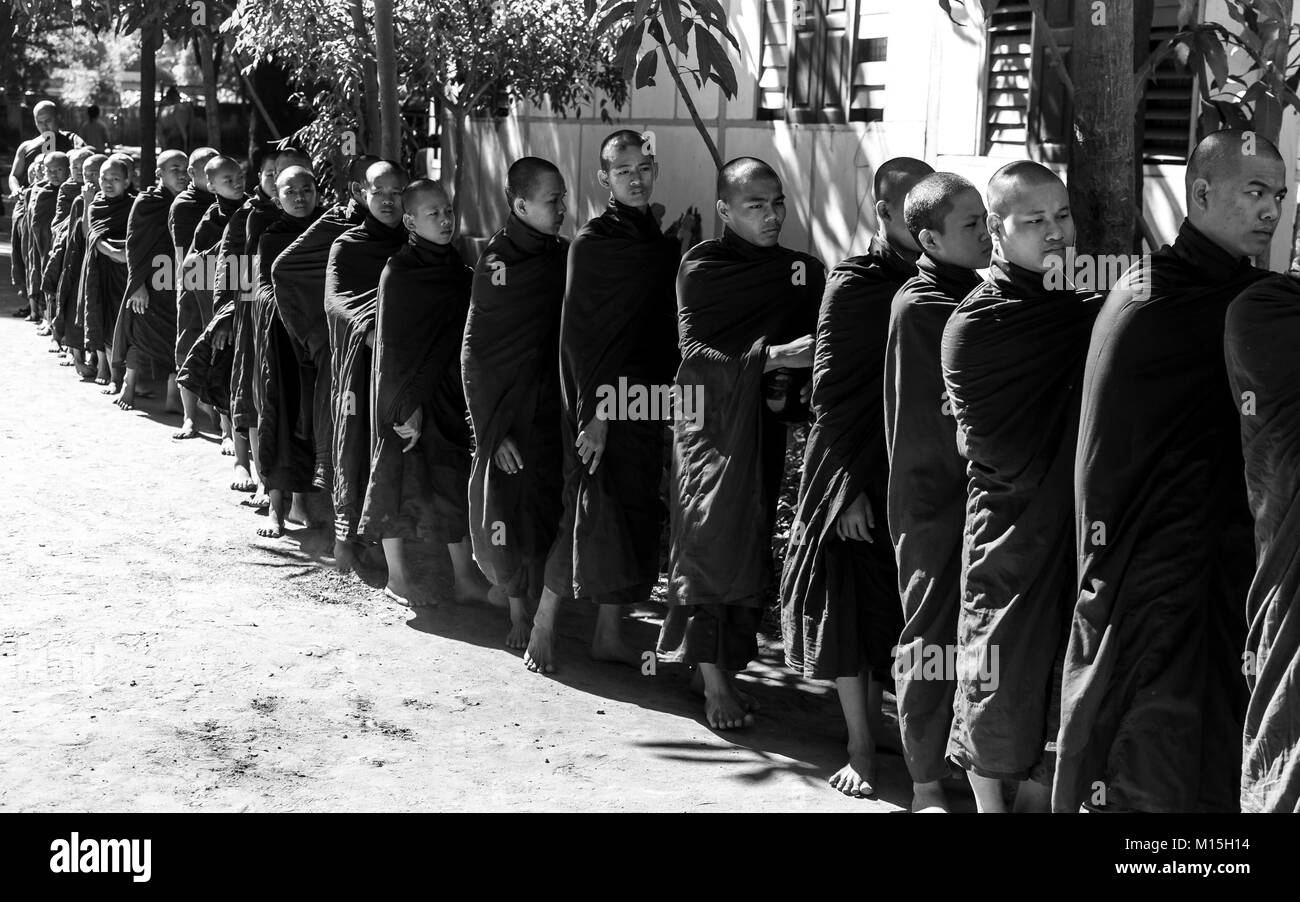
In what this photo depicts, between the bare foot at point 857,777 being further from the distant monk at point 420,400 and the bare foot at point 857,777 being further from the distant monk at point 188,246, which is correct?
the distant monk at point 188,246

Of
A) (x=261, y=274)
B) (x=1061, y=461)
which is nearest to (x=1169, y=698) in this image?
(x=1061, y=461)

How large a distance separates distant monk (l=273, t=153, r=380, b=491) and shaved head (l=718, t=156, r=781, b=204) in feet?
9.66

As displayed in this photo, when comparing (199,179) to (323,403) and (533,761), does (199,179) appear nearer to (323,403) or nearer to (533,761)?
(323,403)

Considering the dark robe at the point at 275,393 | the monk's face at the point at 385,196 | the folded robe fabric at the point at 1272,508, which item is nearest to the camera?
the folded robe fabric at the point at 1272,508

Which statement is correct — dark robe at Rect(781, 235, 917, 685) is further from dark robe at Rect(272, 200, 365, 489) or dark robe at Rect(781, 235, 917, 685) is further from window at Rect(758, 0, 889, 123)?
window at Rect(758, 0, 889, 123)

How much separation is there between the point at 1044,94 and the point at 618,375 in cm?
369

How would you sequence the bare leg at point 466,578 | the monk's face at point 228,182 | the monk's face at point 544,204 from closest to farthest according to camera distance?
1. the monk's face at point 544,204
2. the bare leg at point 466,578
3. the monk's face at point 228,182

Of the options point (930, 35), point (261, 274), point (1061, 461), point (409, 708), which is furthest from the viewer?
point (930, 35)

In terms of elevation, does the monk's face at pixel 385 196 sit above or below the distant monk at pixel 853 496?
above

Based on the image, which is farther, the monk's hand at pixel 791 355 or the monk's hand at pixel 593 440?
the monk's hand at pixel 593 440

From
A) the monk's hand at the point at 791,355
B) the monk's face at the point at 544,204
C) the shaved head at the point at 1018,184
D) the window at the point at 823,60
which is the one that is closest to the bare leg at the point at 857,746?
the monk's hand at the point at 791,355

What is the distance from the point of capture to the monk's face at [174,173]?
11.8m

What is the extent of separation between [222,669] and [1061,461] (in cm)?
363

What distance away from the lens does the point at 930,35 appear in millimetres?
9711
